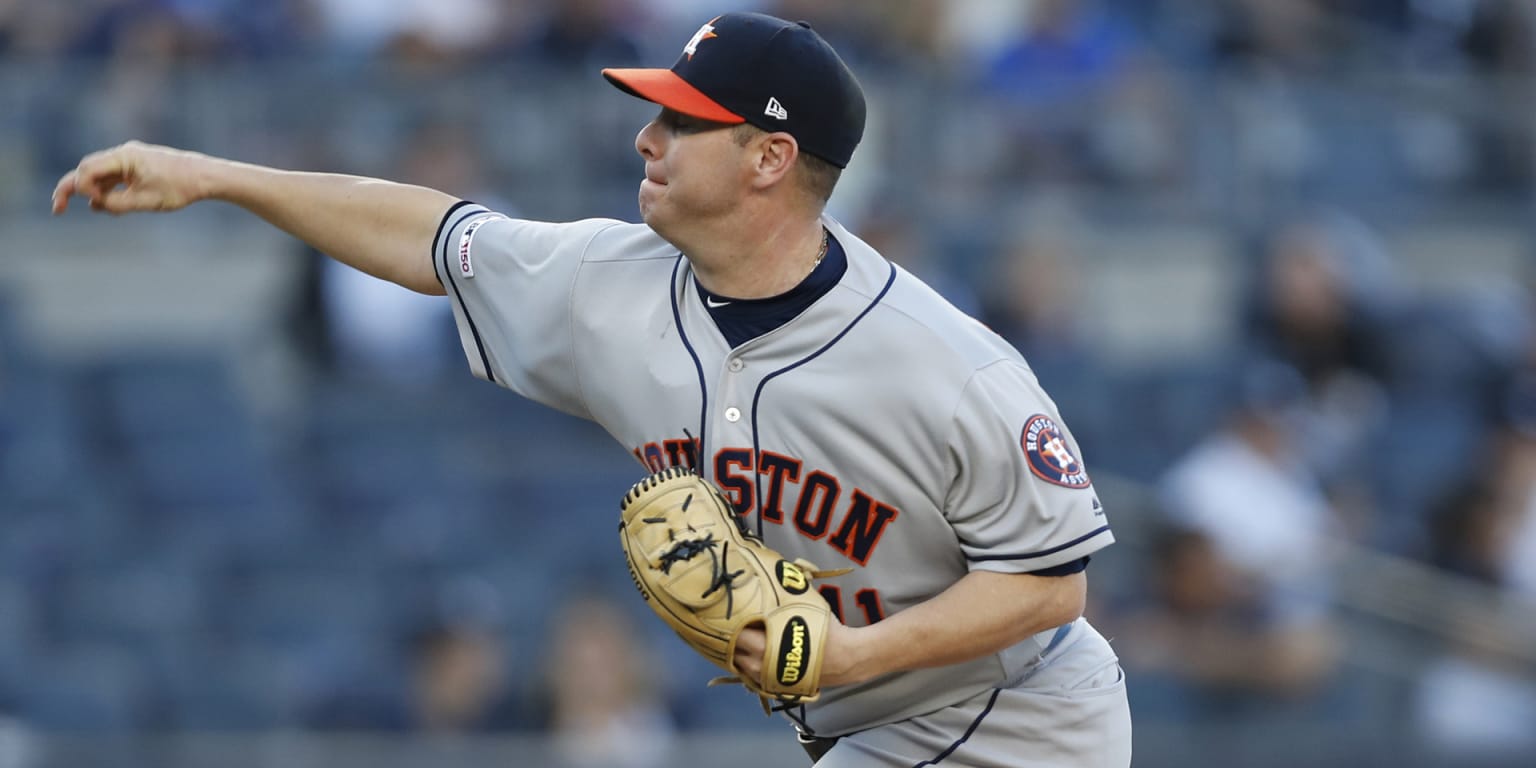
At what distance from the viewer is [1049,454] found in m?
3.07

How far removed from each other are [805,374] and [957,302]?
14.9ft

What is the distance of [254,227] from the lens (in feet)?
27.5

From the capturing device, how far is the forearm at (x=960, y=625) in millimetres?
3010

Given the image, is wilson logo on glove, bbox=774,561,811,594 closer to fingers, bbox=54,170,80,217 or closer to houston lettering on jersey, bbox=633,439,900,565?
houston lettering on jersey, bbox=633,439,900,565

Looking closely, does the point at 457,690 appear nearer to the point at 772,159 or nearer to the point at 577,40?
the point at 577,40

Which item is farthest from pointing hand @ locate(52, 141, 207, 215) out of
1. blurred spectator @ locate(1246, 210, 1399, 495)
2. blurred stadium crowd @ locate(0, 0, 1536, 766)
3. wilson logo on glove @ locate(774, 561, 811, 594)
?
blurred spectator @ locate(1246, 210, 1399, 495)

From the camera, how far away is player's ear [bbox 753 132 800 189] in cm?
312

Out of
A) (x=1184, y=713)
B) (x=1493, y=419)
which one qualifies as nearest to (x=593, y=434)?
(x=1184, y=713)

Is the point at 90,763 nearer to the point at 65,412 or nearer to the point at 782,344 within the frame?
the point at 65,412

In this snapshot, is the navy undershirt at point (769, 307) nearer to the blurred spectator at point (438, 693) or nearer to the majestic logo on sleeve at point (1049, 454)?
the majestic logo on sleeve at point (1049, 454)

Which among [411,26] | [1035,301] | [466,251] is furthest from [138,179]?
[411,26]

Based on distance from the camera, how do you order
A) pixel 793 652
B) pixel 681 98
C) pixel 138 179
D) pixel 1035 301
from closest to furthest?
1. pixel 793 652
2. pixel 681 98
3. pixel 138 179
4. pixel 1035 301

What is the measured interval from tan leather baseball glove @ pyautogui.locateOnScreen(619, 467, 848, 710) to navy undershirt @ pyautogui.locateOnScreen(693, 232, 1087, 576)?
264 mm

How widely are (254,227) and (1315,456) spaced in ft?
14.5
